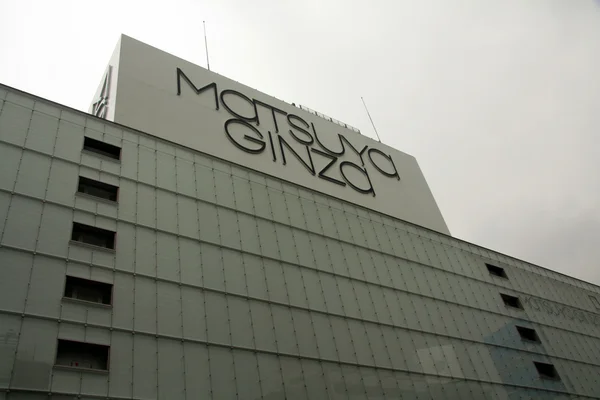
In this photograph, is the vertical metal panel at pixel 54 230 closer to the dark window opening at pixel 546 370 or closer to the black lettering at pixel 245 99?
the black lettering at pixel 245 99

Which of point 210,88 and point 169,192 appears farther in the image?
point 210,88

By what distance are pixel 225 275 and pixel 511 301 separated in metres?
23.3

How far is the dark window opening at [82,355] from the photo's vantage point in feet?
56.9

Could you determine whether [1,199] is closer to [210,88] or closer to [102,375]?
[102,375]

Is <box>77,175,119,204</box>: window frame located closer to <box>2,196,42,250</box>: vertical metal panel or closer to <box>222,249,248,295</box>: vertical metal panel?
<box>2,196,42,250</box>: vertical metal panel

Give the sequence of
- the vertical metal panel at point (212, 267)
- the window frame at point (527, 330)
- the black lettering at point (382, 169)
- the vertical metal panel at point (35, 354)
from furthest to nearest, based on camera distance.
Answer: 1. the black lettering at point (382, 169)
2. the window frame at point (527, 330)
3. the vertical metal panel at point (212, 267)
4. the vertical metal panel at point (35, 354)

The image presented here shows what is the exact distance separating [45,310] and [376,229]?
819 inches

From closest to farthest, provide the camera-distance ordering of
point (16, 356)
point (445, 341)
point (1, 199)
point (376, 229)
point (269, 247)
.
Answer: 1. point (16, 356)
2. point (1, 199)
3. point (269, 247)
4. point (445, 341)
5. point (376, 229)

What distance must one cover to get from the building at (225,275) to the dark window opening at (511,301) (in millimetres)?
91

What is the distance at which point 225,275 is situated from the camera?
2322 centimetres

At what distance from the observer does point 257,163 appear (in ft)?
111

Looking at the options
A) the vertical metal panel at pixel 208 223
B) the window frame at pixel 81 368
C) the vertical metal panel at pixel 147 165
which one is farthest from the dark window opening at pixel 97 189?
the window frame at pixel 81 368

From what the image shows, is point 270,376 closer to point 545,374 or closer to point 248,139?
point 248,139

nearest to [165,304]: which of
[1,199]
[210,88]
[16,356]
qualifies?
[16,356]
